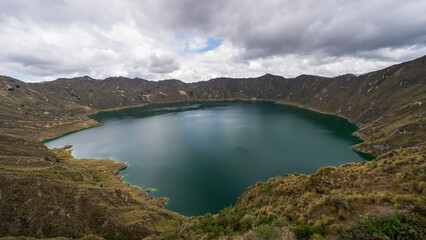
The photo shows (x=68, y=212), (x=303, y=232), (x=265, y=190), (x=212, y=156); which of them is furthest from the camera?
(x=212, y=156)

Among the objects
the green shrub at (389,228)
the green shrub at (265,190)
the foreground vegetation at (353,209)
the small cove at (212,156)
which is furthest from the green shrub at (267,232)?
the small cove at (212,156)

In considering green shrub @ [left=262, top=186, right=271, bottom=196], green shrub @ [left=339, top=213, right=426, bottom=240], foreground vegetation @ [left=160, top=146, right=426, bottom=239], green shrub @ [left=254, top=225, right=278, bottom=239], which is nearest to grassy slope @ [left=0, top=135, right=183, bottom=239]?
foreground vegetation @ [left=160, top=146, right=426, bottom=239]

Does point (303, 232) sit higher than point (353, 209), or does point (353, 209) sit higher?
point (353, 209)

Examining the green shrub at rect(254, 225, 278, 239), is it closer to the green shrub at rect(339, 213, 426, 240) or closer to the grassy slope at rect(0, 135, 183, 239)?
the green shrub at rect(339, 213, 426, 240)

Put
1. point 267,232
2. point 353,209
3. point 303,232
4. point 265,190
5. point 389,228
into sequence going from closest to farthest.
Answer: point 389,228 → point 303,232 → point 267,232 → point 353,209 → point 265,190

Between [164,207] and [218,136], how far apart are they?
231 ft

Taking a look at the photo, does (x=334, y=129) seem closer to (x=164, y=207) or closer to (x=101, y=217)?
(x=164, y=207)

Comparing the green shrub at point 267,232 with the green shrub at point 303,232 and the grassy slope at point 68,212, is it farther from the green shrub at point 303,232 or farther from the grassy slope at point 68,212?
the grassy slope at point 68,212

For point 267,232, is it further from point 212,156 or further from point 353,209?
point 212,156

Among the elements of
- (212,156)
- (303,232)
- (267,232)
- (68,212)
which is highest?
(303,232)

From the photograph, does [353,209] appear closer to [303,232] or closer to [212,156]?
[303,232]

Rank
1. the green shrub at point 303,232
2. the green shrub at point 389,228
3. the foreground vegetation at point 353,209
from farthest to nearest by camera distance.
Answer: the green shrub at point 303,232, the foreground vegetation at point 353,209, the green shrub at point 389,228

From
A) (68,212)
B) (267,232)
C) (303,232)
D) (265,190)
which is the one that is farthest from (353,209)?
(68,212)

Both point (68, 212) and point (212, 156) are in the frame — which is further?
point (212, 156)
